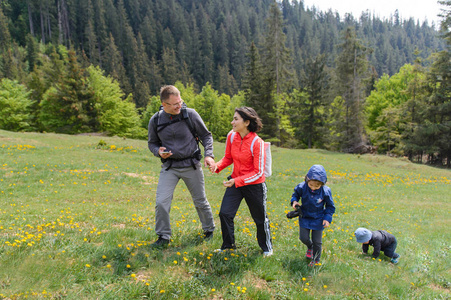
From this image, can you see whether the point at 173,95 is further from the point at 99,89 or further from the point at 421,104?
the point at 99,89

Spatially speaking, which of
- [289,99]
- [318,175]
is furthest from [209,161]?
[289,99]

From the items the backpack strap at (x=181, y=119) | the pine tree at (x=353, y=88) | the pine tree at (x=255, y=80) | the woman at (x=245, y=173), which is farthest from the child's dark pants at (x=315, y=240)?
the pine tree at (x=353, y=88)

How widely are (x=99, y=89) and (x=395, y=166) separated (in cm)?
4329

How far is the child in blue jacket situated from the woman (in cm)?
62

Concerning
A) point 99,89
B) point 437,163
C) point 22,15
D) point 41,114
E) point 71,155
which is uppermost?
point 22,15

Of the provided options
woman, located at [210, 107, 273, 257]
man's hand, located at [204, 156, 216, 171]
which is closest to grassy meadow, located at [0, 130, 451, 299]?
woman, located at [210, 107, 273, 257]

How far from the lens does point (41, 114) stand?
42.1 meters

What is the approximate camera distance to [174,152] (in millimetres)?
4297

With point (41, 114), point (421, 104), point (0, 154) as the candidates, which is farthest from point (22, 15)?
point (421, 104)

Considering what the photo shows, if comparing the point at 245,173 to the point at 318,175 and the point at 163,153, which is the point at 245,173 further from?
the point at 163,153

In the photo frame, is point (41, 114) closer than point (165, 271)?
No

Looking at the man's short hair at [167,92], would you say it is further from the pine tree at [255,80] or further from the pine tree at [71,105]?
the pine tree at [71,105]

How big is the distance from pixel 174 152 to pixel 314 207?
2.41 metres

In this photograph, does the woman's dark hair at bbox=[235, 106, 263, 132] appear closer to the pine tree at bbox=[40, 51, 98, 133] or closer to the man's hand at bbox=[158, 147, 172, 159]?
the man's hand at bbox=[158, 147, 172, 159]
